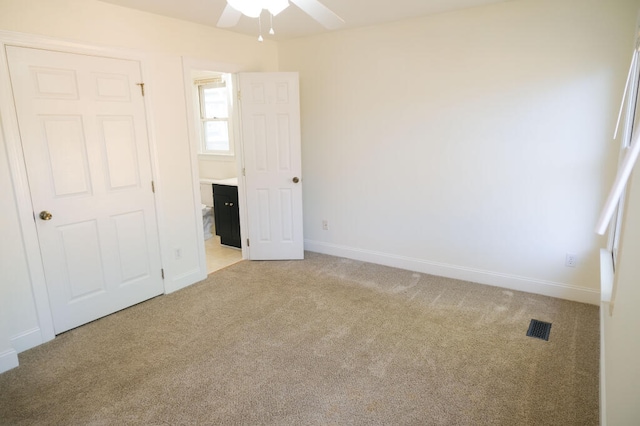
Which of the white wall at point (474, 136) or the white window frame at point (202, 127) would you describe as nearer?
the white wall at point (474, 136)

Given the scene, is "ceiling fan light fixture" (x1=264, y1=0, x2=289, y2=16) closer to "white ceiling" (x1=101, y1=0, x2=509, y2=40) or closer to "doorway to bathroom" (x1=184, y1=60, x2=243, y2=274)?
"white ceiling" (x1=101, y1=0, x2=509, y2=40)

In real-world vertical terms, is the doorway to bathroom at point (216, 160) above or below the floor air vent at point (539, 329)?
above

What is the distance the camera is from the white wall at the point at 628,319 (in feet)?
4.16

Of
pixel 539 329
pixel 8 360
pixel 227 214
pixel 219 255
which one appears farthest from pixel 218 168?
pixel 539 329

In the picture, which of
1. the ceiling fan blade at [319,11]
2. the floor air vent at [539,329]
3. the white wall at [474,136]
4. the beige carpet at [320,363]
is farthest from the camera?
the white wall at [474,136]

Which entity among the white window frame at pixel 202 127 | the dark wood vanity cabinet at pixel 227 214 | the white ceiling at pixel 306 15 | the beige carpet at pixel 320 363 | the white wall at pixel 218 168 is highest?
the white ceiling at pixel 306 15

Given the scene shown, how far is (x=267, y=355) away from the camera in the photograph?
2.55 metres

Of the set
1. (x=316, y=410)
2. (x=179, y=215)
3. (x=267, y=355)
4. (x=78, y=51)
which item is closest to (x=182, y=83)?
(x=78, y=51)

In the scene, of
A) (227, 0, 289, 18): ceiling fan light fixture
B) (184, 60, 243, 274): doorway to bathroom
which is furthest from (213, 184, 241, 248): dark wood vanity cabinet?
(227, 0, 289, 18): ceiling fan light fixture

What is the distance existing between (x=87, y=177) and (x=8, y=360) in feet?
4.40

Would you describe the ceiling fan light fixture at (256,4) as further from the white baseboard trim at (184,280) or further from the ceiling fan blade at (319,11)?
the white baseboard trim at (184,280)

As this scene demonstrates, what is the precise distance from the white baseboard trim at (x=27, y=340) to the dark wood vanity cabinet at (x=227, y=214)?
2.39 metres

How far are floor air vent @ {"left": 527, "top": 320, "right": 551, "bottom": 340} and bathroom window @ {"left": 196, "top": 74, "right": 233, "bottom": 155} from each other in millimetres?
4488

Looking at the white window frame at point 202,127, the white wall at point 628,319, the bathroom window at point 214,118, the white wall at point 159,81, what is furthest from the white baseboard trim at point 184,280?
the white wall at point 628,319
